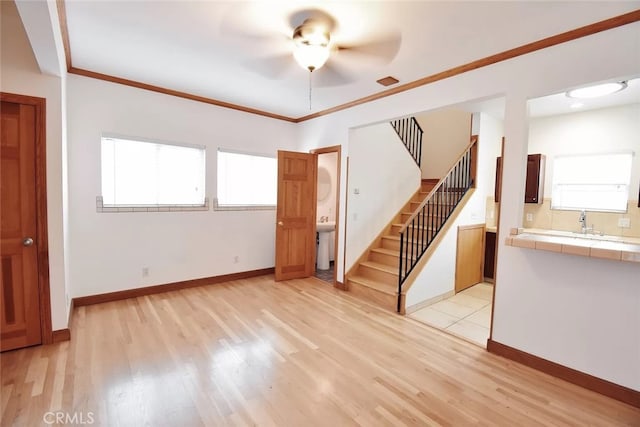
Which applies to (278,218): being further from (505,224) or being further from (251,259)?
(505,224)

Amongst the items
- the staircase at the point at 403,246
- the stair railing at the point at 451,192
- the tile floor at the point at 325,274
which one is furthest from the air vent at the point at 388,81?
the tile floor at the point at 325,274

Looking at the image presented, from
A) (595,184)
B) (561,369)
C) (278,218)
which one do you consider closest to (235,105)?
(278,218)

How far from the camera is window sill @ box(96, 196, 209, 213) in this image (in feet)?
11.2

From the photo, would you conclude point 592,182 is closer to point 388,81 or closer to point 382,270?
point 382,270

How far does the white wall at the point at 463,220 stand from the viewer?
3751 millimetres

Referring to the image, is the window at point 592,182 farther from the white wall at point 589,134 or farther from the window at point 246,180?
the window at point 246,180

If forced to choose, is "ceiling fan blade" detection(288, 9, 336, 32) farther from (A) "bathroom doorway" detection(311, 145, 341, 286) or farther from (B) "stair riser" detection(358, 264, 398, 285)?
(B) "stair riser" detection(358, 264, 398, 285)

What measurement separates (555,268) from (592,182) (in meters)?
2.52

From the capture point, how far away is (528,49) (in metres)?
2.37

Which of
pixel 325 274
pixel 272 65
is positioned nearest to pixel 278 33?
pixel 272 65

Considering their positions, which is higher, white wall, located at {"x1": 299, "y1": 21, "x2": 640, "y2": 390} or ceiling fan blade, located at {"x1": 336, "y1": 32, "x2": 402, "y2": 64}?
ceiling fan blade, located at {"x1": 336, "y1": 32, "x2": 402, "y2": 64}

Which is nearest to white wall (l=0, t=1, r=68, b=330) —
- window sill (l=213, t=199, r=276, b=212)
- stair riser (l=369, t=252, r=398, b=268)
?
window sill (l=213, t=199, r=276, b=212)

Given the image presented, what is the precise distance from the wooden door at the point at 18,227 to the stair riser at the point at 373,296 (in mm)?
3383

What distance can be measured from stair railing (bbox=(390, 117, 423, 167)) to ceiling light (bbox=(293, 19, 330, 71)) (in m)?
2.96
